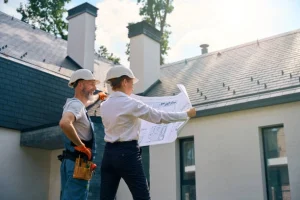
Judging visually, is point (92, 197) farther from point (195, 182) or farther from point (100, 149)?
point (195, 182)

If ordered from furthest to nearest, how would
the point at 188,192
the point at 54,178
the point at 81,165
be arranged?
the point at 54,178 < the point at 188,192 < the point at 81,165

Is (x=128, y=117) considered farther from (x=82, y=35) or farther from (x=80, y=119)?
(x=82, y=35)

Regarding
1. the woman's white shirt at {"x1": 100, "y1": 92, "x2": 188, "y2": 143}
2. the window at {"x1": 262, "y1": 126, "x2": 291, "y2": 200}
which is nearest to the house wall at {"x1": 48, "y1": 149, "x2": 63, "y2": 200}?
the window at {"x1": 262, "y1": 126, "x2": 291, "y2": 200}

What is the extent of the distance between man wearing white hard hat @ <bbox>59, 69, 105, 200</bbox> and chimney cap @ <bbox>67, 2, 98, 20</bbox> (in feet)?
39.2

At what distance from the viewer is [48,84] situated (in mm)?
12234

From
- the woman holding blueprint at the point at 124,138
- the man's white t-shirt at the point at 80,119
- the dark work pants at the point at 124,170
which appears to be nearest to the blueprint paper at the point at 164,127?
the woman holding blueprint at the point at 124,138

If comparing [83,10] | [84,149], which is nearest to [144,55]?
[83,10]

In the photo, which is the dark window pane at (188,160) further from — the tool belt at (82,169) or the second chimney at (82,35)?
the tool belt at (82,169)

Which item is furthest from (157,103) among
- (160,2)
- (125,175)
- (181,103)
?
(160,2)

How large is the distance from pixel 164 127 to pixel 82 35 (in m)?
10.9

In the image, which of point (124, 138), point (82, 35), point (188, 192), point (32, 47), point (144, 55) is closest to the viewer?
point (124, 138)

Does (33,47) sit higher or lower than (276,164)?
higher

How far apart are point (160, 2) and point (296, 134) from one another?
16875mm

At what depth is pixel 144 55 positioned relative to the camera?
14016 mm
